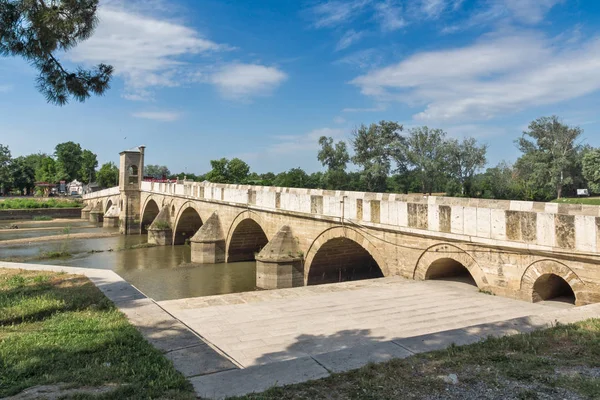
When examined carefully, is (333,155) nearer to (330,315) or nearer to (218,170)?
(218,170)

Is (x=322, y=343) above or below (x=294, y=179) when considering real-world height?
below

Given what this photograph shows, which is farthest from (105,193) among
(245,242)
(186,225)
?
(245,242)

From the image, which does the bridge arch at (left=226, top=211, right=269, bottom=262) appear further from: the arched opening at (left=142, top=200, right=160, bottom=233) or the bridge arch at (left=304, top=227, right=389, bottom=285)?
the arched opening at (left=142, top=200, right=160, bottom=233)

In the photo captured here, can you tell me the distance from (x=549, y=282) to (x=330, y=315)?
3.36 meters

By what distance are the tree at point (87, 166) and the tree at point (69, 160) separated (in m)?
0.71

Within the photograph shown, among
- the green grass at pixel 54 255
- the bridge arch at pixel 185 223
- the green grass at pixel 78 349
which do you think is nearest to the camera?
the green grass at pixel 78 349

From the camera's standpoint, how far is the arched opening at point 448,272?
7.41 m

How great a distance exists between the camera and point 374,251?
8672 mm

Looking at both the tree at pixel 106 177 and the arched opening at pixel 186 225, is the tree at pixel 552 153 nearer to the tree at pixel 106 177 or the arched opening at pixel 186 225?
the arched opening at pixel 186 225

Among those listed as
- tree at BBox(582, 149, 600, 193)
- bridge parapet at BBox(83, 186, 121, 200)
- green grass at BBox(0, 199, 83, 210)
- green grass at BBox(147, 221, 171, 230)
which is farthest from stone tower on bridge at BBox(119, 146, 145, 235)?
tree at BBox(582, 149, 600, 193)

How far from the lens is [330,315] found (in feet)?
17.2

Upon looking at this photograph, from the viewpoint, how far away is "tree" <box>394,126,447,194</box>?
112ft

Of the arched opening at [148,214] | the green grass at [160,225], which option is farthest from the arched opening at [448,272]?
the arched opening at [148,214]

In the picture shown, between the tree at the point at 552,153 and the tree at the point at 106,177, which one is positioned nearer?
the tree at the point at 552,153
